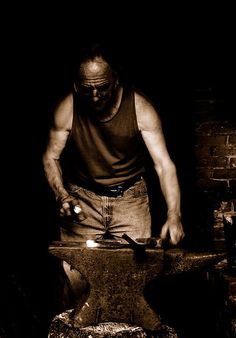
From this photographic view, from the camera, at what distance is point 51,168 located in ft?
14.0

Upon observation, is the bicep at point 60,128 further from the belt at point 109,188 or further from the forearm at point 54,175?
the belt at point 109,188

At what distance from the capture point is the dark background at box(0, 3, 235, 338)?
4.64m

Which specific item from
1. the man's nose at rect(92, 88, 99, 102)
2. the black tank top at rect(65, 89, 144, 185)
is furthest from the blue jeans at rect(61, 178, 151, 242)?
the man's nose at rect(92, 88, 99, 102)

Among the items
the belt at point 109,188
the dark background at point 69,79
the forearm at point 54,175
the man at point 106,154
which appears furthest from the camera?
the dark background at point 69,79

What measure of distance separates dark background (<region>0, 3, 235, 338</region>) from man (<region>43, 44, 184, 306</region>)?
70 centimetres

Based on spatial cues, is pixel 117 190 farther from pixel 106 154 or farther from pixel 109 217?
pixel 106 154

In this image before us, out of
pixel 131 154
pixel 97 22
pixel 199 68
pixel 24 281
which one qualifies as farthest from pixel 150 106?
pixel 24 281

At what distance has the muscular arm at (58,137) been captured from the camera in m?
4.23

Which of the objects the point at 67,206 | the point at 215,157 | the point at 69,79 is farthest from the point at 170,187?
the point at 69,79

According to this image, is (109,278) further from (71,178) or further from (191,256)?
(71,178)

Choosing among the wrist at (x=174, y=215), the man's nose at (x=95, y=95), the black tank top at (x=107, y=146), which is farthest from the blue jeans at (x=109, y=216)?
the man's nose at (x=95, y=95)

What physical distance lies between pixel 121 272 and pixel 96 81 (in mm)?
1489

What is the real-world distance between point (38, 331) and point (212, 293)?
1.73m

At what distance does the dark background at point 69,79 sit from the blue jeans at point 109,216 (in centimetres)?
71
